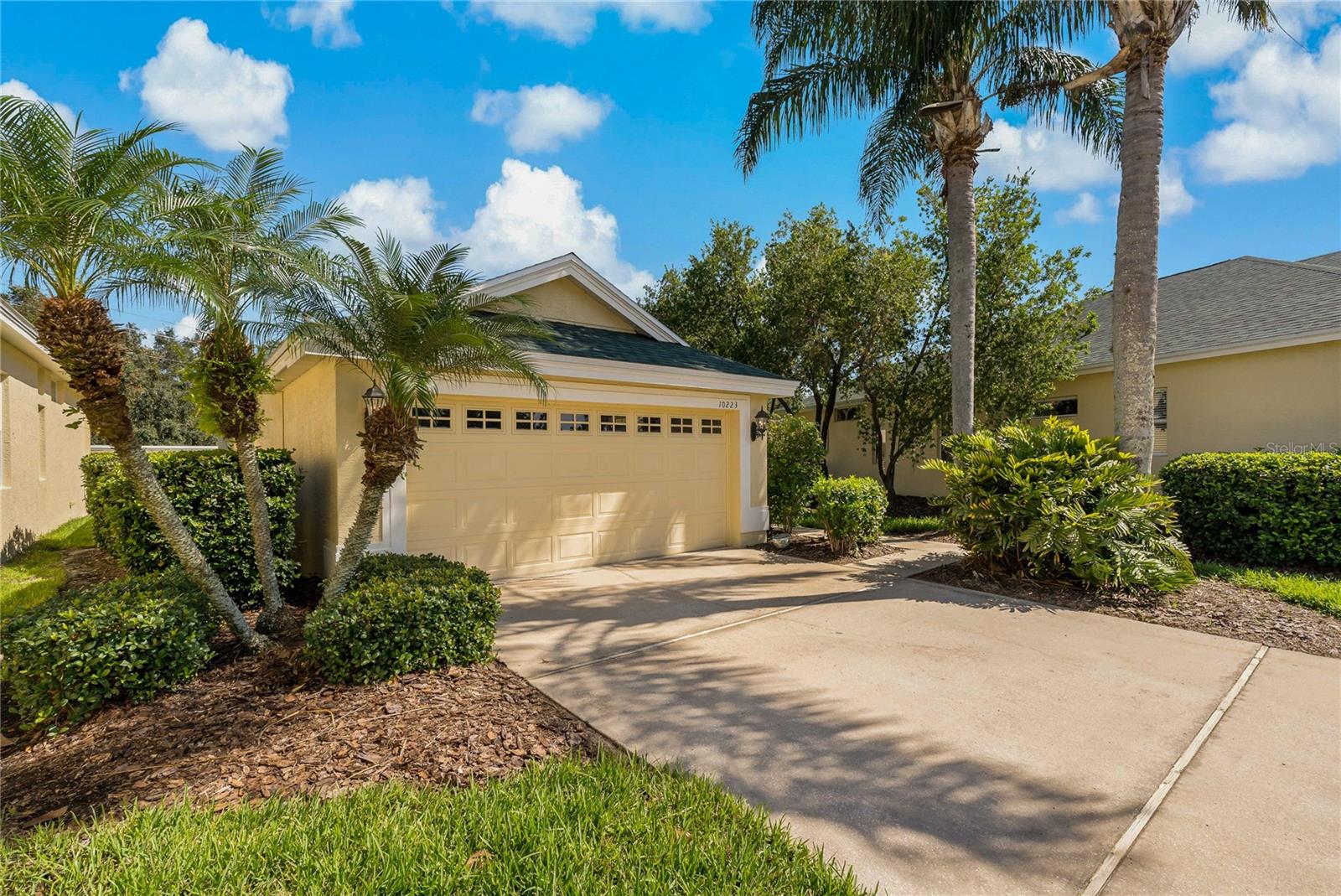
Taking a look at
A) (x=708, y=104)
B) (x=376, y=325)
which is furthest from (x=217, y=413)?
(x=708, y=104)

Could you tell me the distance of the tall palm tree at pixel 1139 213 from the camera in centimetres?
734

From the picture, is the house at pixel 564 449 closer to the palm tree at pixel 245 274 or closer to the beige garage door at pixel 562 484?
the beige garage door at pixel 562 484

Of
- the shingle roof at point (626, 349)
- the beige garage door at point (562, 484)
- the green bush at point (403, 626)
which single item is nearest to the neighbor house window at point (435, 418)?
the beige garage door at point (562, 484)

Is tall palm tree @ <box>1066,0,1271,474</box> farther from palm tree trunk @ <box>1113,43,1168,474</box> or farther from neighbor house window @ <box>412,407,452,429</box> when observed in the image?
neighbor house window @ <box>412,407,452,429</box>

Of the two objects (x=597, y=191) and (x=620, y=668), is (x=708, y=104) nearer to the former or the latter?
(x=597, y=191)

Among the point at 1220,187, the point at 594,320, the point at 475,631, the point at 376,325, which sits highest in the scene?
the point at 1220,187

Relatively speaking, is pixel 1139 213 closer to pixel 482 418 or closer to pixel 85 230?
pixel 482 418

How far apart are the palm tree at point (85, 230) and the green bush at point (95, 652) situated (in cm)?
81

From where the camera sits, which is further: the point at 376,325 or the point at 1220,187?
the point at 1220,187

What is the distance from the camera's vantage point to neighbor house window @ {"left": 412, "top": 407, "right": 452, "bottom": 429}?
714 centimetres

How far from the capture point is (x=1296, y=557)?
25.2 ft

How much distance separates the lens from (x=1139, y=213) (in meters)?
7.40

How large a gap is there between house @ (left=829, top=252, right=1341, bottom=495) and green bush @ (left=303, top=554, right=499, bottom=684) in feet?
32.9

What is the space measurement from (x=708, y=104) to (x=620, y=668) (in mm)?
10140
